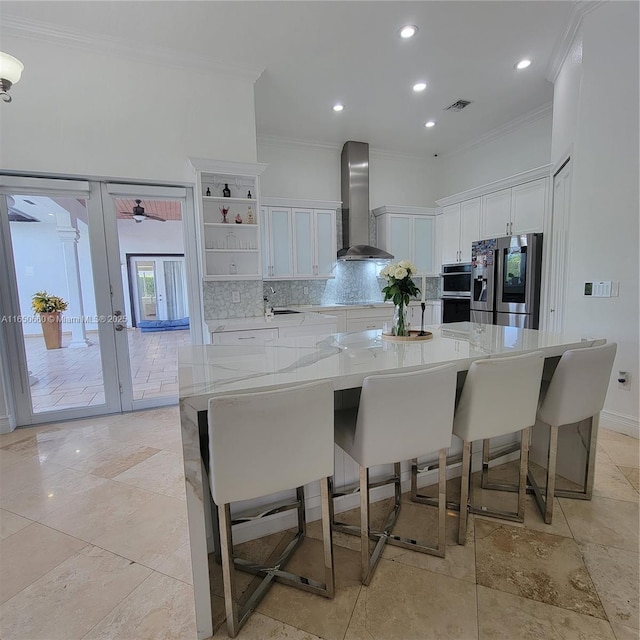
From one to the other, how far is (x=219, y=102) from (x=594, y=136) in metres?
3.48

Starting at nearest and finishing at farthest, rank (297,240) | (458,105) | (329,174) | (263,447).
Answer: (263,447) < (458,105) < (297,240) < (329,174)

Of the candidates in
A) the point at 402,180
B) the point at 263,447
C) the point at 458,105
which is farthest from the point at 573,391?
the point at 402,180

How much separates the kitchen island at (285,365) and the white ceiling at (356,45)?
8.59 ft

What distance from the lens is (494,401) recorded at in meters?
1.65

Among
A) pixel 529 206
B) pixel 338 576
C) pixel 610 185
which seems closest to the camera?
pixel 338 576

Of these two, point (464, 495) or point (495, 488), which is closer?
point (464, 495)

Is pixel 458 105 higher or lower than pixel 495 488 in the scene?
higher

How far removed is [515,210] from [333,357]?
388 centimetres

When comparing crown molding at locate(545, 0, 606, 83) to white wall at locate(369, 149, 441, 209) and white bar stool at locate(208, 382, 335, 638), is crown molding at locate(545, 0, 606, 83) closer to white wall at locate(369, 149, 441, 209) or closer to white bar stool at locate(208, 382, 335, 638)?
white wall at locate(369, 149, 441, 209)

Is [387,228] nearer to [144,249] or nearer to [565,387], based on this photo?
[144,249]

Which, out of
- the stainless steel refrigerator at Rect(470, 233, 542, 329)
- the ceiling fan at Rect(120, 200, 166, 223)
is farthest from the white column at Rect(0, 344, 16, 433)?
the stainless steel refrigerator at Rect(470, 233, 542, 329)

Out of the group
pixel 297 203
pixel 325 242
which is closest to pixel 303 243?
pixel 325 242

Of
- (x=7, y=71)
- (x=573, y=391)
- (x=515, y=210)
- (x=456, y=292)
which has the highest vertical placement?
(x=7, y=71)

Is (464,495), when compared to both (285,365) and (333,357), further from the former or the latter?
(285,365)
